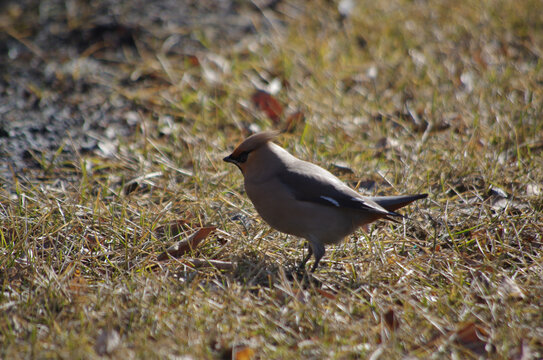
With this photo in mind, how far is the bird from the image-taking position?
10.9 feet

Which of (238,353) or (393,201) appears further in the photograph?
(393,201)

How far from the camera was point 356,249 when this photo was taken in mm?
3492

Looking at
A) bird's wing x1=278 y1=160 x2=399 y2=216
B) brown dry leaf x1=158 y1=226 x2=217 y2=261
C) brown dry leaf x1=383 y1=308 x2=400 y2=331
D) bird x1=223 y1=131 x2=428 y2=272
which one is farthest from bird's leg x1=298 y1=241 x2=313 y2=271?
brown dry leaf x1=383 y1=308 x2=400 y2=331

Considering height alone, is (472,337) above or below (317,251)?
above

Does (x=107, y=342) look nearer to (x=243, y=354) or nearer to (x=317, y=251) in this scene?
(x=243, y=354)

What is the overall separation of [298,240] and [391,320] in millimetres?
1083

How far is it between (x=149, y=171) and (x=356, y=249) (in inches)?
64.1

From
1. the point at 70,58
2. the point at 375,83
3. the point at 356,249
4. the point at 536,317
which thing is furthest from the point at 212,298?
the point at 70,58

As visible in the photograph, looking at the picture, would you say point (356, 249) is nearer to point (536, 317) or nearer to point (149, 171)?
point (536, 317)

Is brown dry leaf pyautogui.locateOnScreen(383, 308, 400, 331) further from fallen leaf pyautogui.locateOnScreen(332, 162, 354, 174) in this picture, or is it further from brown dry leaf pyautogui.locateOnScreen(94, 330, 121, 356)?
fallen leaf pyautogui.locateOnScreen(332, 162, 354, 174)

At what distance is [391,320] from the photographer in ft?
9.03

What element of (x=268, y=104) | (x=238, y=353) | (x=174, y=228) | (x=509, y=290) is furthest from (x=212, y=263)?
(x=268, y=104)

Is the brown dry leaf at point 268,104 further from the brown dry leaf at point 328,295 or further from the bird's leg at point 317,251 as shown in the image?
the brown dry leaf at point 328,295

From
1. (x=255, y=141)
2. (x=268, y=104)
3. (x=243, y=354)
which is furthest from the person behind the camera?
(x=268, y=104)
